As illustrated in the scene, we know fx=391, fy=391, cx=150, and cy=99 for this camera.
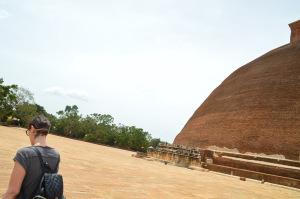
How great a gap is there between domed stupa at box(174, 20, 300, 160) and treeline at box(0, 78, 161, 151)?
1713 centimetres

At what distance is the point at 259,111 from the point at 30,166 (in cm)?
1884

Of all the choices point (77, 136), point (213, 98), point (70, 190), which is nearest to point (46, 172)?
point (70, 190)

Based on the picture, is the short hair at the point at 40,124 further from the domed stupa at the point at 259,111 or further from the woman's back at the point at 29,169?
the domed stupa at the point at 259,111

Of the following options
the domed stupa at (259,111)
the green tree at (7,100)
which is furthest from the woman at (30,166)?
the green tree at (7,100)

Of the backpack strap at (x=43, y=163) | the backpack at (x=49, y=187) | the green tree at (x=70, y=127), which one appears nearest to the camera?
the backpack at (x=49, y=187)

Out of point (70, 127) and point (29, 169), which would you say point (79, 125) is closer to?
point (70, 127)

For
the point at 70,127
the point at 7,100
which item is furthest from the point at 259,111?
the point at 70,127

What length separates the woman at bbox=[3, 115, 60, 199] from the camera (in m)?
2.64

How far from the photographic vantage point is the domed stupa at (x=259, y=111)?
60.6 ft

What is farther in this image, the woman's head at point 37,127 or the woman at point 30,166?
the woman's head at point 37,127

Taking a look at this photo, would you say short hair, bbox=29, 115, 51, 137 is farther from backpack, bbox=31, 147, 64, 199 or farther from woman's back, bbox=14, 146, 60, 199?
backpack, bbox=31, 147, 64, 199

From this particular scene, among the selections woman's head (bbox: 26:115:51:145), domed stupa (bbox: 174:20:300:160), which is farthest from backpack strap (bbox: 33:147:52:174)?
domed stupa (bbox: 174:20:300:160)

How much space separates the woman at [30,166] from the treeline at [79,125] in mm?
34354

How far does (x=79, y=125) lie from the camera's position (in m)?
49.9
